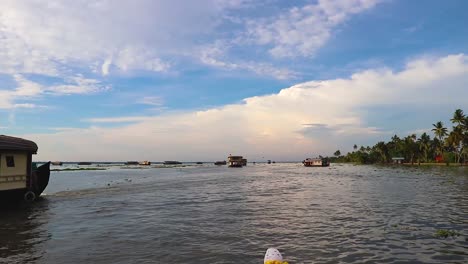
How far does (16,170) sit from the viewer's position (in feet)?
103

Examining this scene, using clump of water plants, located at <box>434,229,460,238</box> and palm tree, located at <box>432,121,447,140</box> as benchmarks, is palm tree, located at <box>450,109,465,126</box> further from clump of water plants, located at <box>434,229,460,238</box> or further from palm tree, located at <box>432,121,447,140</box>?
clump of water plants, located at <box>434,229,460,238</box>

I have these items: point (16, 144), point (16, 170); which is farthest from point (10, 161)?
point (16, 144)

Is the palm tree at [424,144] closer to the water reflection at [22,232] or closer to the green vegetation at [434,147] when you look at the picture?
the green vegetation at [434,147]

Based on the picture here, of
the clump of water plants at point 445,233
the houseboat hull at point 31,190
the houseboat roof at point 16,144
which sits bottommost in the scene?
the clump of water plants at point 445,233

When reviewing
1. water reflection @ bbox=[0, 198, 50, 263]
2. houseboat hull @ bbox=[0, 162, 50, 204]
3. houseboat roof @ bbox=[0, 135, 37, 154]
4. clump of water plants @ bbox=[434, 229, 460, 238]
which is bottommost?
water reflection @ bbox=[0, 198, 50, 263]

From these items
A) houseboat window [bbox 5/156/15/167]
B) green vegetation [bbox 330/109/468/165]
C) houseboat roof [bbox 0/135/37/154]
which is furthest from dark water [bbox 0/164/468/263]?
green vegetation [bbox 330/109/468/165]

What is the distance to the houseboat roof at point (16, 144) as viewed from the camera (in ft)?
96.3

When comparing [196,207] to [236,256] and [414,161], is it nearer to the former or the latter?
[236,256]

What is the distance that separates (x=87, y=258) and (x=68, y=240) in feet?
13.4

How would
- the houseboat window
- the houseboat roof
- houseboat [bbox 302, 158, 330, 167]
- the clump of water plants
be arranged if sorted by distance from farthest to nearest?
houseboat [bbox 302, 158, 330, 167], the houseboat window, the houseboat roof, the clump of water plants

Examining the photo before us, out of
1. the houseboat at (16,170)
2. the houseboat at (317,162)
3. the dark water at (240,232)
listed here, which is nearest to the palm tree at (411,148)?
the houseboat at (317,162)

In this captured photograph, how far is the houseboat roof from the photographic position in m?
29.4

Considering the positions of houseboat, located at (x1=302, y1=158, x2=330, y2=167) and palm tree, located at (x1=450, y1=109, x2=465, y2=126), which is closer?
palm tree, located at (x1=450, y1=109, x2=465, y2=126)

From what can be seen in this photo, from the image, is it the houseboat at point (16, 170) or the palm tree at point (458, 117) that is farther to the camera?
the palm tree at point (458, 117)
